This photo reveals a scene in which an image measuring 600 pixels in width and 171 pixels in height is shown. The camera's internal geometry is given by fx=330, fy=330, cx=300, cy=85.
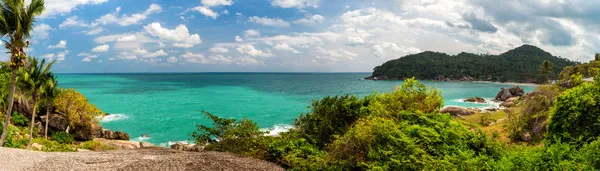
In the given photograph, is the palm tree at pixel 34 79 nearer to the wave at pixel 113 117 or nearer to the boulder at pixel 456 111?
the wave at pixel 113 117

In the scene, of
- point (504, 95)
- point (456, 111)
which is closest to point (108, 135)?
point (456, 111)

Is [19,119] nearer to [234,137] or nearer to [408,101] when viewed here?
[234,137]

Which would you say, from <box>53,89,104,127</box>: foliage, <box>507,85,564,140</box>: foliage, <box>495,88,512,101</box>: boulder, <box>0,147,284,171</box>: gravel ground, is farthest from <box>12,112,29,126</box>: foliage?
<box>495,88,512,101</box>: boulder

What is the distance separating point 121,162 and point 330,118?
10362mm

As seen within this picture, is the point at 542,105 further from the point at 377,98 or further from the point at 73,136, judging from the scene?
the point at 73,136

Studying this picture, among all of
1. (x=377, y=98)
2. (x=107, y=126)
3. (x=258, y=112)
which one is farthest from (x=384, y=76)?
(x=377, y=98)

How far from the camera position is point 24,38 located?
16812 mm

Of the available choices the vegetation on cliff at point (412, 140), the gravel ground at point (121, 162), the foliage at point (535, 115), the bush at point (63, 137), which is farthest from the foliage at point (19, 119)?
the foliage at point (535, 115)

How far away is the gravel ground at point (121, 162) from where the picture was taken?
41.8ft

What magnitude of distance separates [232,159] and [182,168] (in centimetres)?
229

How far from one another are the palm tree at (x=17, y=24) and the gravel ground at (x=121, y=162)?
200 inches

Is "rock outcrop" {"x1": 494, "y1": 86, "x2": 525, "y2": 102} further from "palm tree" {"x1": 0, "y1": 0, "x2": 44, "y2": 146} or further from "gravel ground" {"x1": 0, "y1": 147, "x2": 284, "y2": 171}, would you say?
"palm tree" {"x1": 0, "y1": 0, "x2": 44, "y2": 146}

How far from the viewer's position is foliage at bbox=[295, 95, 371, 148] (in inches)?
711

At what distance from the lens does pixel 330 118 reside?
1844 centimetres
